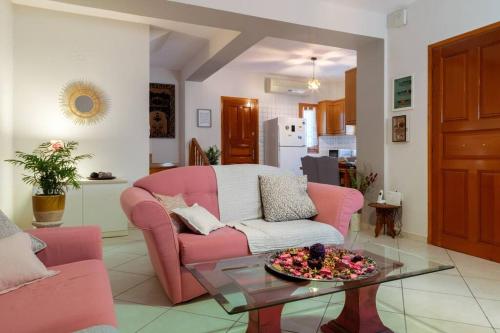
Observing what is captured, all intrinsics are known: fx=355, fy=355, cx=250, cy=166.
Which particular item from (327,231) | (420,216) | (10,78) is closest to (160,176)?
(327,231)

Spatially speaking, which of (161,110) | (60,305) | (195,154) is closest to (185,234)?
(60,305)

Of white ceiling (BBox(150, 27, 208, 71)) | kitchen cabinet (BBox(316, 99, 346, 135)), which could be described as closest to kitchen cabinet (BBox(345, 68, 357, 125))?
white ceiling (BBox(150, 27, 208, 71))

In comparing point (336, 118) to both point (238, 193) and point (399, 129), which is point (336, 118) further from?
point (238, 193)

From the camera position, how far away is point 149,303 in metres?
2.33

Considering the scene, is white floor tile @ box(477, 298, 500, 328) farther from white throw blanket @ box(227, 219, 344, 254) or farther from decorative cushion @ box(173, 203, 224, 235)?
decorative cushion @ box(173, 203, 224, 235)

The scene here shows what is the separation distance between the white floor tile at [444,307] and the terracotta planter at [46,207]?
10.2 feet

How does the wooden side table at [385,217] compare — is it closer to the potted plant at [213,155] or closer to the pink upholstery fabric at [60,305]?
the pink upholstery fabric at [60,305]

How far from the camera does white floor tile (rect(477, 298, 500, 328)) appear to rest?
6.85 feet

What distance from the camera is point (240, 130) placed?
768 centimetres

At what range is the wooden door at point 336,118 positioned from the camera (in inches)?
311

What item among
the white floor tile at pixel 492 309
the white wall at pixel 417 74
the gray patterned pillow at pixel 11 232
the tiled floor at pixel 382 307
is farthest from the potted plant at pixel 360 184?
the gray patterned pillow at pixel 11 232

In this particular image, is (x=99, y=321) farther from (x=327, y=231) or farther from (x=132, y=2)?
(x=132, y=2)

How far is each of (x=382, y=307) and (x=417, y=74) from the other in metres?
2.81

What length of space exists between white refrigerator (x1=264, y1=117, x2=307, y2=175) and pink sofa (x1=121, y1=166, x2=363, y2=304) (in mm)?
4419
